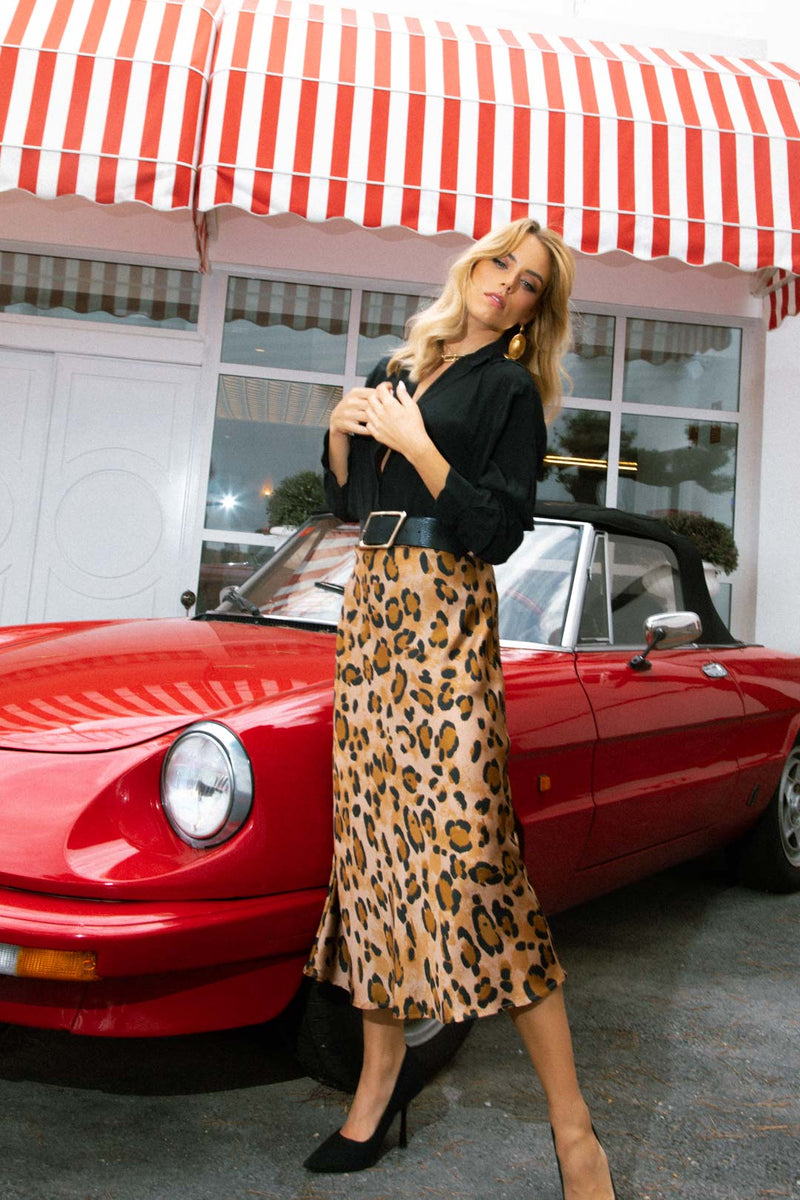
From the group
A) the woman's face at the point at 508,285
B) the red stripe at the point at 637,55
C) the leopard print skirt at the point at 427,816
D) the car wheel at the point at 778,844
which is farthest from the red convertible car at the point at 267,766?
the red stripe at the point at 637,55

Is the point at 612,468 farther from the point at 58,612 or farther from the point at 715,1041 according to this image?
the point at 715,1041

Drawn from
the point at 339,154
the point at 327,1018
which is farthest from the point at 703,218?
the point at 327,1018

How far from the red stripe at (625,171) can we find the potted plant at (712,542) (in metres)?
1.94

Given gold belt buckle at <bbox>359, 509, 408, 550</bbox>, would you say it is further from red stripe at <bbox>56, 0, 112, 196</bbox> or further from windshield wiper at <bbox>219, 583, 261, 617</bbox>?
red stripe at <bbox>56, 0, 112, 196</bbox>

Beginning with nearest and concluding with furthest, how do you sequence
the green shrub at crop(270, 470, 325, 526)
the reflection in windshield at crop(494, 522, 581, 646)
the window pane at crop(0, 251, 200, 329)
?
1. the reflection in windshield at crop(494, 522, 581, 646)
2. the green shrub at crop(270, 470, 325, 526)
3. the window pane at crop(0, 251, 200, 329)

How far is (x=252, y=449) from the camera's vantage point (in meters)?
7.03

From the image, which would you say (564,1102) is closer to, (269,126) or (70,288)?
(269,126)

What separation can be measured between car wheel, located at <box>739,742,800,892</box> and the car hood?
208 cm

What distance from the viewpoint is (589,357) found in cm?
743

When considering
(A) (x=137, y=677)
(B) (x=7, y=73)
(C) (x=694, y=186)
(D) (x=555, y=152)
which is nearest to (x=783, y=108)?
(C) (x=694, y=186)

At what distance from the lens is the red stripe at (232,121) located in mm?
5215

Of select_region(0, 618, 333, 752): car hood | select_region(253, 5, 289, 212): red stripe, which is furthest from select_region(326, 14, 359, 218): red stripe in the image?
select_region(0, 618, 333, 752): car hood

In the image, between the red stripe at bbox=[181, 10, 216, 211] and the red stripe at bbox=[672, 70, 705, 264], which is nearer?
the red stripe at bbox=[181, 10, 216, 211]

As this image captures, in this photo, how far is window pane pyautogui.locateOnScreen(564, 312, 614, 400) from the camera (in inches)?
292
